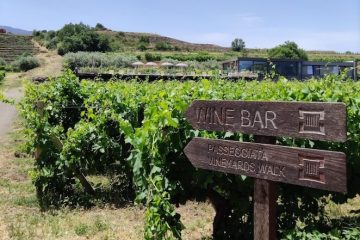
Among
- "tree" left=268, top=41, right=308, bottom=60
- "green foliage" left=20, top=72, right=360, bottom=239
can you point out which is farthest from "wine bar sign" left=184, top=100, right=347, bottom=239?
"tree" left=268, top=41, right=308, bottom=60

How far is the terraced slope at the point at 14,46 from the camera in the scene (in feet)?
227

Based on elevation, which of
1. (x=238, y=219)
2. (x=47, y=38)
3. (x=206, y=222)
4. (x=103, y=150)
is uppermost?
(x=47, y=38)

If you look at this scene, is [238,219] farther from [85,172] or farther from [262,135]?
[85,172]

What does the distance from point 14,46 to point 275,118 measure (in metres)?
81.4

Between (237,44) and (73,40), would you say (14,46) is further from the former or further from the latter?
(237,44)

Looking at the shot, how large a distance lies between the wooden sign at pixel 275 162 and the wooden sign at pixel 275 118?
0.10m

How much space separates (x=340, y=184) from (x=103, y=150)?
180 inches

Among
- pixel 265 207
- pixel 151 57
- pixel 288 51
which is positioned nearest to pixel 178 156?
pixel 265 207

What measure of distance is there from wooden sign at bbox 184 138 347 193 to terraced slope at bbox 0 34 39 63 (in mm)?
63857

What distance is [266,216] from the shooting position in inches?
122

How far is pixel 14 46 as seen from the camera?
78125 millimetres

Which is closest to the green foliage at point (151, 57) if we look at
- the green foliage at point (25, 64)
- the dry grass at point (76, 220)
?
the green foliage at point (25, 64)

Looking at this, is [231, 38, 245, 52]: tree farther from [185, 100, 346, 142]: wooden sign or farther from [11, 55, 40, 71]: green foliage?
[185, 100, 346, 142]: wooden sign

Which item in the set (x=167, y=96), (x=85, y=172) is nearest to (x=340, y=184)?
(x=167, y=96)
